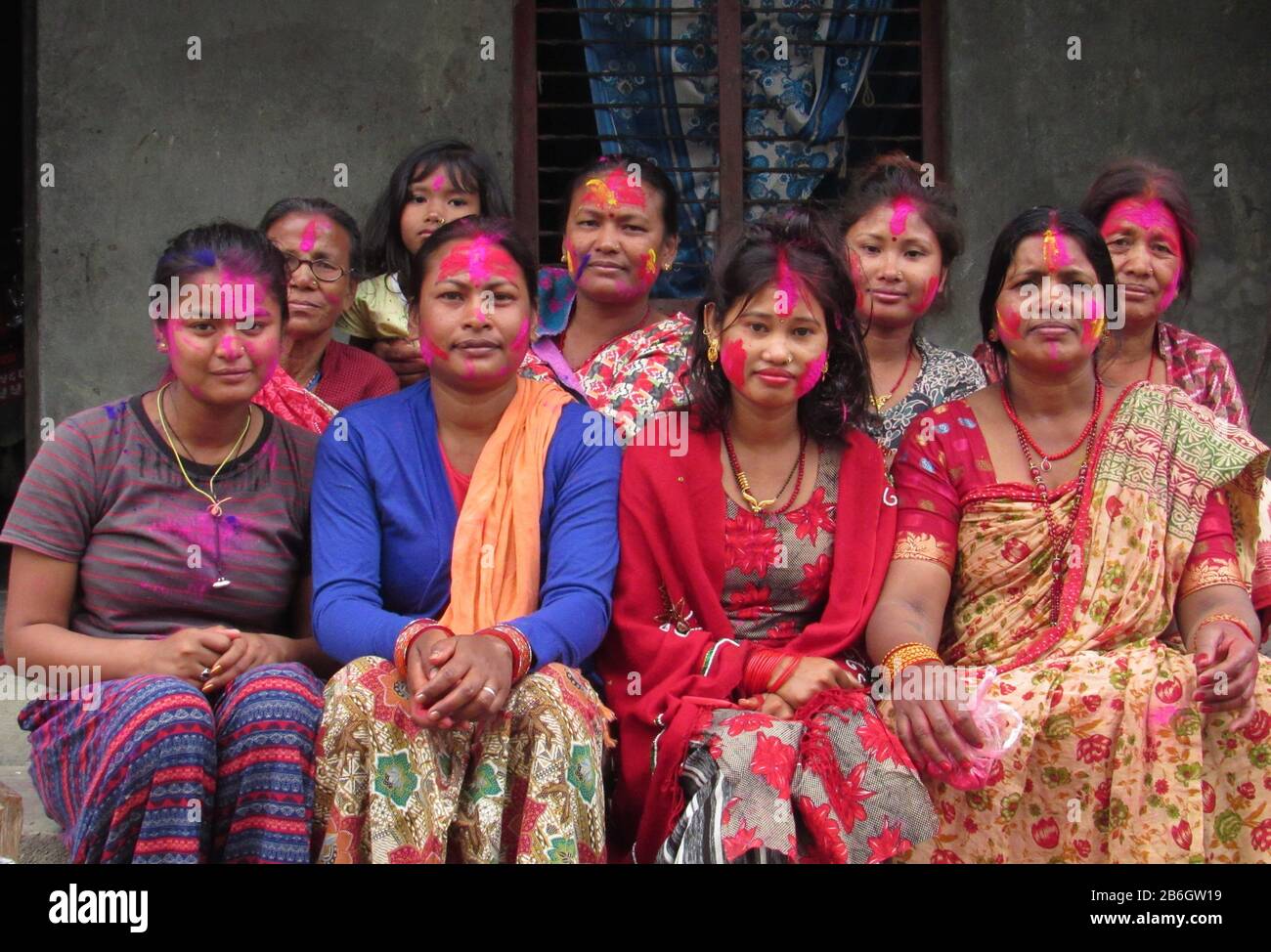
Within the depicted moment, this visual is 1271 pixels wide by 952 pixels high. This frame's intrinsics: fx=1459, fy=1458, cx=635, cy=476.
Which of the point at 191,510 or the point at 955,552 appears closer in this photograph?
the point at 191,510

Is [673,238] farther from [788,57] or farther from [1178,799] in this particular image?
[1178,799]

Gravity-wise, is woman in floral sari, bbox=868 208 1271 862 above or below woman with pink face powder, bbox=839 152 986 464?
below

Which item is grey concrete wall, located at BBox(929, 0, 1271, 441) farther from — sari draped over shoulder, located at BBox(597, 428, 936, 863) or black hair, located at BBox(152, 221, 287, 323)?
black hair, located at BBox(152, 221, 287, 323)

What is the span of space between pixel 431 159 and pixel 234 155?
126 centimetres

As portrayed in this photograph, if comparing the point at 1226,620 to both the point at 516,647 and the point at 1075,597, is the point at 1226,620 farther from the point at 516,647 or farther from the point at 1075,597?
the point at 516,647

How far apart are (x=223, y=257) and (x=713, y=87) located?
9.75 feet

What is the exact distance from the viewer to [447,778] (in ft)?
9.96

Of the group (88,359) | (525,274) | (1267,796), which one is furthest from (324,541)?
(88,359)

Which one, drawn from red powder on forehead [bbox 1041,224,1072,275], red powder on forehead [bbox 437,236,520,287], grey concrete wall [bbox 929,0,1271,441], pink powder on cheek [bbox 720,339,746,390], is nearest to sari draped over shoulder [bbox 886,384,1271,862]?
red powder on forehead [bbox 1041,224,1072,275]

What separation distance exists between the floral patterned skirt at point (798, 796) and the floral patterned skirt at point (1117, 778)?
0.63ft

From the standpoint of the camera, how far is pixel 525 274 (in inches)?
146

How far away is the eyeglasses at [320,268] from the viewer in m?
4.32

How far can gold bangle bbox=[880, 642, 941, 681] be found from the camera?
10.8 feet

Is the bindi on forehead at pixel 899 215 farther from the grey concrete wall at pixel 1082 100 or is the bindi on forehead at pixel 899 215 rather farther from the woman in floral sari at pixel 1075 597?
the grey concrete wall at pixel 1082 100
